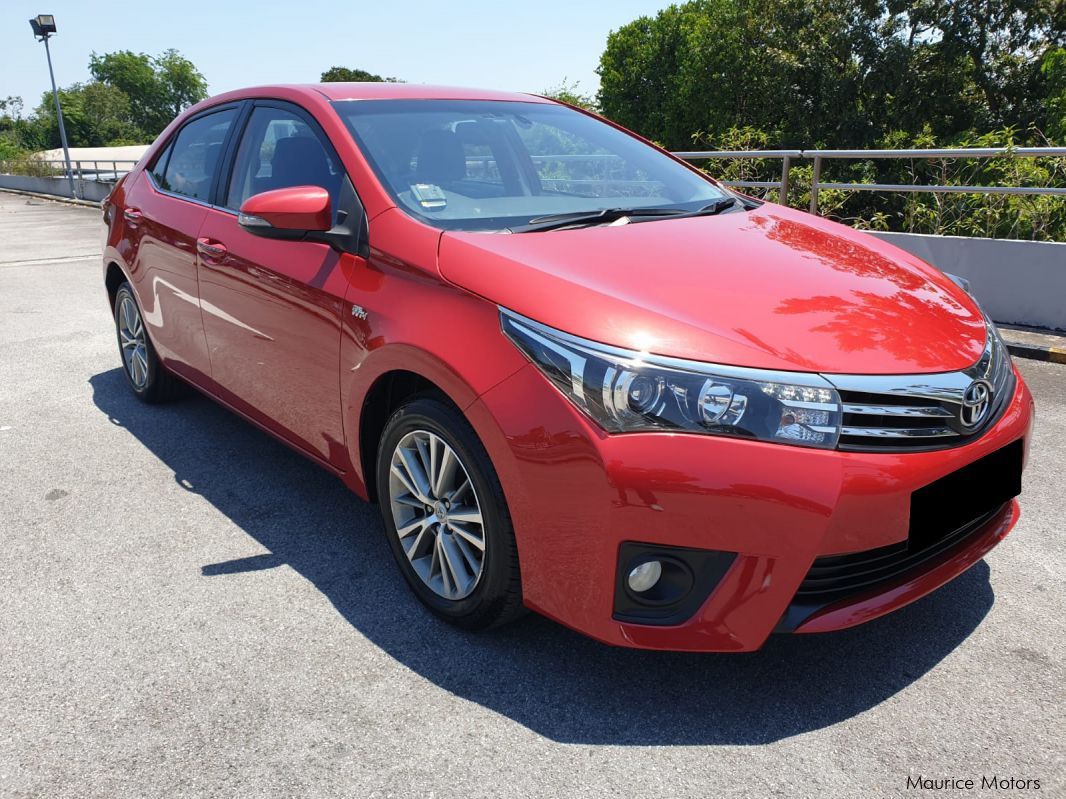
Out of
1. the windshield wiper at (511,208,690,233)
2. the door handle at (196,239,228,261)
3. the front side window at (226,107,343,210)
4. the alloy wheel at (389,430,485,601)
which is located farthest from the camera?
the door handle at (196,239,228,261)

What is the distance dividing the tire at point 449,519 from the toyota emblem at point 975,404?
1.21 meters

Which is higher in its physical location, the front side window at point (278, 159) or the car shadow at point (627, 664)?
the front side window at point (278, 159)

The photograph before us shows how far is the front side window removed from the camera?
3.11 metres

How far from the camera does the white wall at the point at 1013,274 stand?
6.14 meters

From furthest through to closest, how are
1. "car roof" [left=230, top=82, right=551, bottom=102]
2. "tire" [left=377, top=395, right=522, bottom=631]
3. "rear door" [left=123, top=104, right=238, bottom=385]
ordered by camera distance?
"rear door" [left=123, top=104, right=238, bottom=385] → "car roof" [left=230, top=82, right=551, bottom=102] → "tire" [left=377, top=395, right=522, bottom=631]

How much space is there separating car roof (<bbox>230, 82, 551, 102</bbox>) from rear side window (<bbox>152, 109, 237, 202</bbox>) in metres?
0.25

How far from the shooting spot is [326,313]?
9.44 ft

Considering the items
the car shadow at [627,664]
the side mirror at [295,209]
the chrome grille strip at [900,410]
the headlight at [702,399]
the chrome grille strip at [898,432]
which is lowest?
the car shadow at [627,664]

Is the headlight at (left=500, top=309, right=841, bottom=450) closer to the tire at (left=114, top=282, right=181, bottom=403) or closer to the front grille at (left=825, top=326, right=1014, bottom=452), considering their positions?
the front grille at (left=825, top=326, right=1014, bottom=452)

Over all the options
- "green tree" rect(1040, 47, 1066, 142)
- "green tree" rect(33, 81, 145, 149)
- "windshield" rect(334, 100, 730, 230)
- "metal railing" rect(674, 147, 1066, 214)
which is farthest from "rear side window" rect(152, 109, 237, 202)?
"green tree" rect(33, 81, 145, 149)

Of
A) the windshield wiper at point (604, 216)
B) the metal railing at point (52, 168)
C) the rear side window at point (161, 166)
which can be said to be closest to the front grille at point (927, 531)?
the windshield wiper at point (604, 216)

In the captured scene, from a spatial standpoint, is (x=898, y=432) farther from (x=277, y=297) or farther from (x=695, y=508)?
(x=277, y=297)

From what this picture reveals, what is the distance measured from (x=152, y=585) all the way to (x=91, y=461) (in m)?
1.44

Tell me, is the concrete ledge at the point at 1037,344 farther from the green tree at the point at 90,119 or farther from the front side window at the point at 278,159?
the green tree at the point at 90,119
